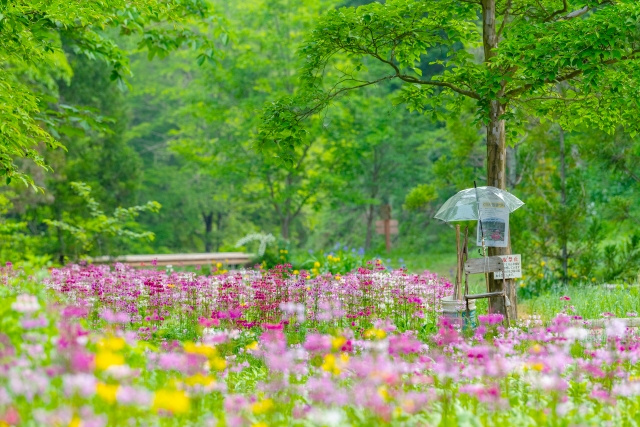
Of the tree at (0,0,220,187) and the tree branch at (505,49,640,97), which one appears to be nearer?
the tree at (0,0,220,187)

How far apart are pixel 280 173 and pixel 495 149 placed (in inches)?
485

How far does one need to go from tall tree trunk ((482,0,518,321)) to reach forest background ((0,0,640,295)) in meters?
1.10

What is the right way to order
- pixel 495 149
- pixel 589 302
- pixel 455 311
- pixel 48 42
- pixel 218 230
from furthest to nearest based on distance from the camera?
pixel 218 230 → pixel 589 302 → pixel 495 149 → pixel 48 42 → pixel 455 311

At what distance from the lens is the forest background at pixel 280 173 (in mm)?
12445

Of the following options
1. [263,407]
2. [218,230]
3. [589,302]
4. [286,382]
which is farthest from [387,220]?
[263,407]

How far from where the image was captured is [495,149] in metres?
8.24

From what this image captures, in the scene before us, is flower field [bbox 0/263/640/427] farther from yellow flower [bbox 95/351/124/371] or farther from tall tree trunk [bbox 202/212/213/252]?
tall tree trunk [bbox 202/212/213/252]

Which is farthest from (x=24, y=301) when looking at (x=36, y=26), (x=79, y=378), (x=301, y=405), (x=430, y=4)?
(x=430, y=4)

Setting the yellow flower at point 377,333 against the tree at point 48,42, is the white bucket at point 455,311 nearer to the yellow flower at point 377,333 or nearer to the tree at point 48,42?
the yellow flower at point 377,333

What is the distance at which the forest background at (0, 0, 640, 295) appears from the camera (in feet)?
40.8

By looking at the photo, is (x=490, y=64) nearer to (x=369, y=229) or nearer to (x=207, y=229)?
(x=369, y=229)

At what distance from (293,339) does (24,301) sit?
3381mm

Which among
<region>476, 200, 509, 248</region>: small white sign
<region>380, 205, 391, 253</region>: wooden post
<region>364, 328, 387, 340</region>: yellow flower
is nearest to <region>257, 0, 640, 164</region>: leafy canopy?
<region>476, 200, 509, 248</region>: small white sign

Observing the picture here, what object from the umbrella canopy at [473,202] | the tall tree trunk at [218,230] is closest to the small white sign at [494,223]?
the umbrella canopy at [473,202]
